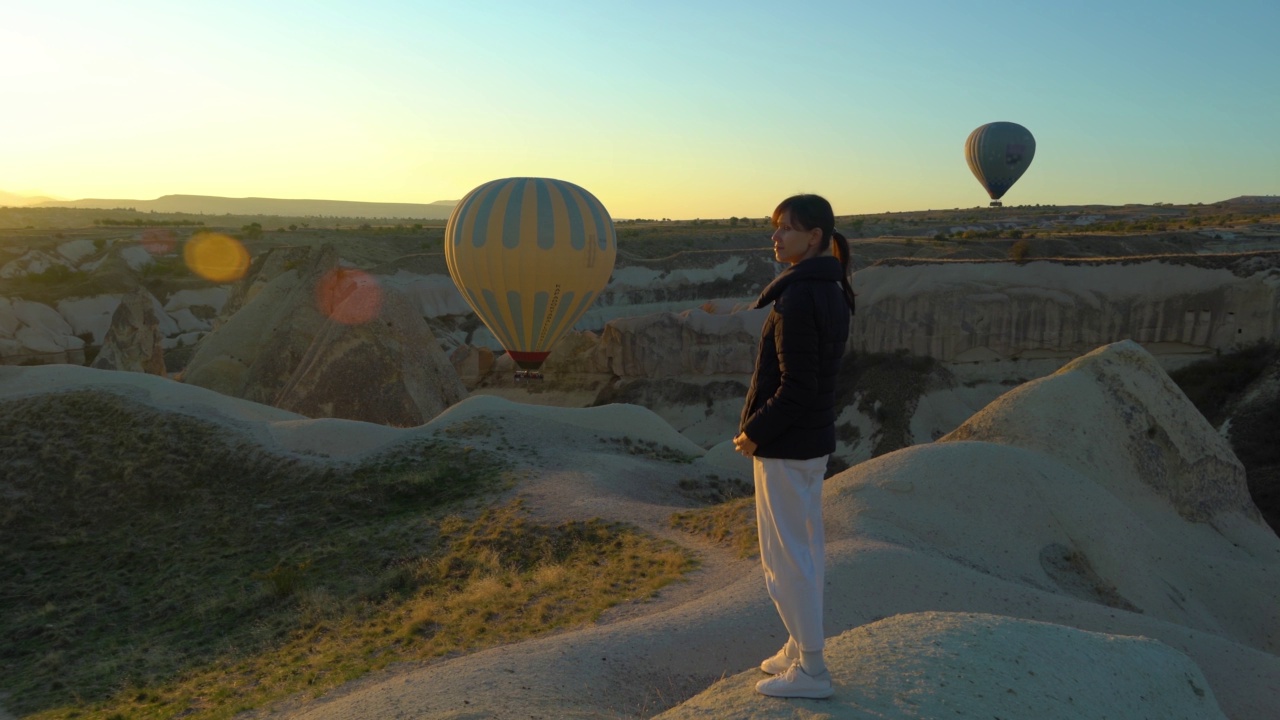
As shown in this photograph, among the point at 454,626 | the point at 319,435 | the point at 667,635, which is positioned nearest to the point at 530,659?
the point at 667,635

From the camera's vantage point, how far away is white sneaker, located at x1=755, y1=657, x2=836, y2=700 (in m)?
5.01

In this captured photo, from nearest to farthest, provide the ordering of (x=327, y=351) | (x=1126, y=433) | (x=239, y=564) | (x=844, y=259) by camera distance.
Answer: (x=844, y=259), (x=239, y=564), (x=1126, y=433), (x=327, y=351)

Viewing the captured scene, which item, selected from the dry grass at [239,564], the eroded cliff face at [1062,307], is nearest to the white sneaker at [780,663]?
the dry grass at [239,564]

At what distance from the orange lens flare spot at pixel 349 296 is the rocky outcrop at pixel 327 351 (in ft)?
0.08

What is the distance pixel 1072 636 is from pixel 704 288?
48.8m

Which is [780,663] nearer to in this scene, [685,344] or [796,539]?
[796,539]

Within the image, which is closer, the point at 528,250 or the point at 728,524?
the point at 728,524

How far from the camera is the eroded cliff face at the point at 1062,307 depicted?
2534 centimetres

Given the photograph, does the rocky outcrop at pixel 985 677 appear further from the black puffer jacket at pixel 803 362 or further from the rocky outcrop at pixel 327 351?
the rocky outcrop at pixel 327 351

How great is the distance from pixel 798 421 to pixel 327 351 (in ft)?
62.1

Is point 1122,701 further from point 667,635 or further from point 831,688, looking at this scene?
point 667,635

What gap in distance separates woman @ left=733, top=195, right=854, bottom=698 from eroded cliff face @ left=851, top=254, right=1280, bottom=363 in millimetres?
24416

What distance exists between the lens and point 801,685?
5020mm

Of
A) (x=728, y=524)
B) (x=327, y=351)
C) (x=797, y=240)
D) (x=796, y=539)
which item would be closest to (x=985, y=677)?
(x=796, y=539)
